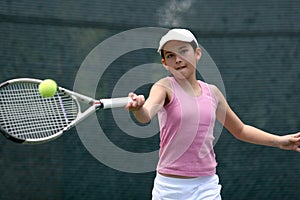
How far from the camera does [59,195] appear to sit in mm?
3582

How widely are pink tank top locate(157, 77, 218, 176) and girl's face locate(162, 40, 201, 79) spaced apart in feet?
0.15

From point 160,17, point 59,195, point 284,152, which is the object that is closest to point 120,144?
Answer: point 59,195

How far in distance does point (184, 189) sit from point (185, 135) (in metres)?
0.20

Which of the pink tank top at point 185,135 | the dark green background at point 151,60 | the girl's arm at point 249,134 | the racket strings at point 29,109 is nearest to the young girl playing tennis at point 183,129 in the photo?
the pink tank top at point 185,135

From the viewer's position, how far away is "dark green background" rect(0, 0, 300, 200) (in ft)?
11.5

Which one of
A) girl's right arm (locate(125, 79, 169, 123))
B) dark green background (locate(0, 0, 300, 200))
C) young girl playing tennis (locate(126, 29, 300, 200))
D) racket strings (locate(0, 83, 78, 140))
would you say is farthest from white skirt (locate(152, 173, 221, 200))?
dark green background (locate(0, 0, 300, 200))

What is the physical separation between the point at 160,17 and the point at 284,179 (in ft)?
4.04

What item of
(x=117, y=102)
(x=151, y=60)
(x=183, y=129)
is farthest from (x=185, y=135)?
(x=151, y=60)

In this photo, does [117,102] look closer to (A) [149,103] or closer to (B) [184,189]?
(A) [149,103]

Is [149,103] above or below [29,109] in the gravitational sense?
below

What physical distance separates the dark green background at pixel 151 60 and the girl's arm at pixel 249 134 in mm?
1042

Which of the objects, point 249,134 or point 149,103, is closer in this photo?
point 149,103

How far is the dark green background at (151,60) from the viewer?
3502 mm

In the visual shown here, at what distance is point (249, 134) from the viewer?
272 cm
